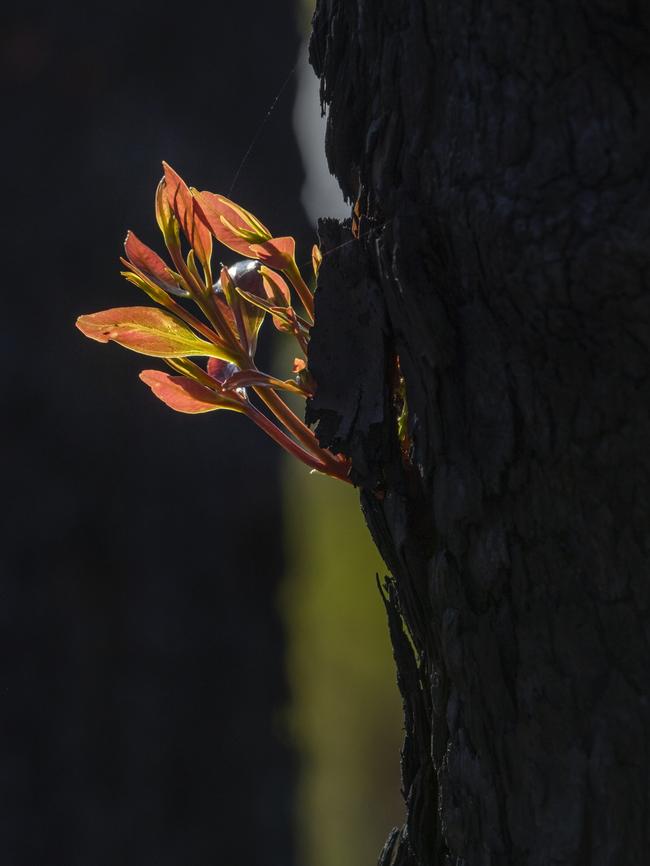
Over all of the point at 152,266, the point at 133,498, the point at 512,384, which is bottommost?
the point at 512,384

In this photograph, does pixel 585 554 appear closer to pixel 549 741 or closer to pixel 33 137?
pixel 549 741

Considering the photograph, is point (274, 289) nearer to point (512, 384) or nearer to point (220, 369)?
point (220, 369)

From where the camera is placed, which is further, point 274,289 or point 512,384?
point 274,289

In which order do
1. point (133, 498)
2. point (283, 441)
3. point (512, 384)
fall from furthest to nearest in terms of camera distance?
point (133, 498), point (283, 441), point (512, 384)

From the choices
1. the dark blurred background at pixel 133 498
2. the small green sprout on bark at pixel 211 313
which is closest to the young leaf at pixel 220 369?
the small green sprout on bark at pixel 211 313

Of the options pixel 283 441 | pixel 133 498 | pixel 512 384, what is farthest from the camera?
pixel 133 498

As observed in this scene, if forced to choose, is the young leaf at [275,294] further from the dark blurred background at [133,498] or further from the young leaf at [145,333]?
the dark blurred background at [133,498]

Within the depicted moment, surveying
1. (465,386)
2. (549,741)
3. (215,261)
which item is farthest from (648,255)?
(215,261)

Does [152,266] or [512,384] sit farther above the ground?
[152,266]

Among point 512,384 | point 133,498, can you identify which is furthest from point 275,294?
point 133,498
